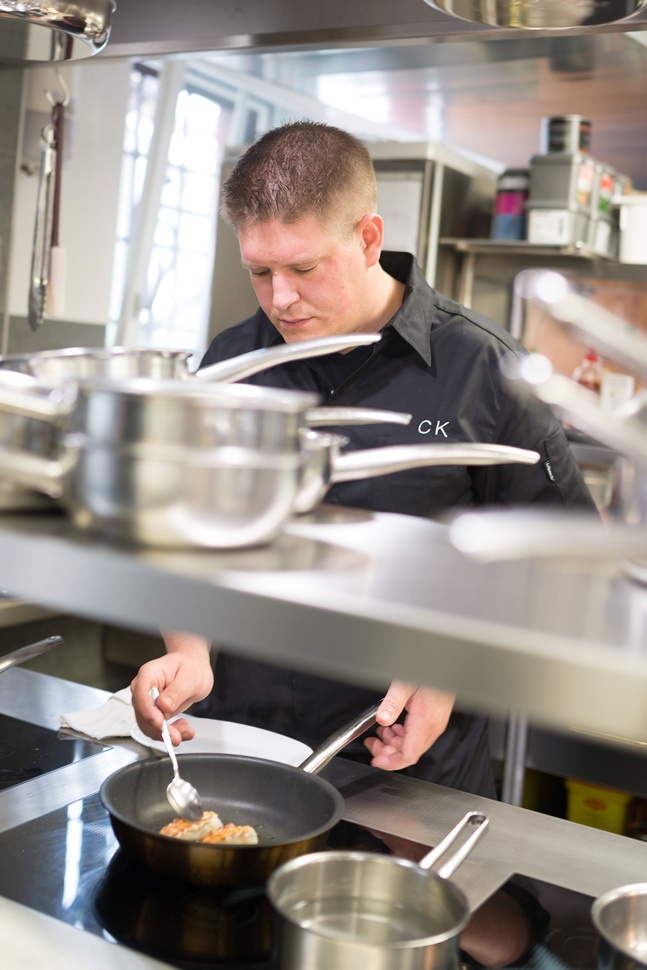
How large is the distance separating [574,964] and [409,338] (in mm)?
1054

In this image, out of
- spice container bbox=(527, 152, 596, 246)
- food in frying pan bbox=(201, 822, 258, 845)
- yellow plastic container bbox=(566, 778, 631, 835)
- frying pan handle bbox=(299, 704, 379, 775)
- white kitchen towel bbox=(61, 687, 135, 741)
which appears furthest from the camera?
spice container bbox=(527, 152, 596, 246)

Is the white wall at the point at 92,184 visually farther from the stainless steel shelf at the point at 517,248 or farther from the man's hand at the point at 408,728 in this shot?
the man's hand at the point at 408,728

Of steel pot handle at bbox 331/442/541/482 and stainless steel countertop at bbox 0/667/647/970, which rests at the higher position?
steel pot handle at bbox 331/442/541/482

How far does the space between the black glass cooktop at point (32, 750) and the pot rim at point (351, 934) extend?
487 mm

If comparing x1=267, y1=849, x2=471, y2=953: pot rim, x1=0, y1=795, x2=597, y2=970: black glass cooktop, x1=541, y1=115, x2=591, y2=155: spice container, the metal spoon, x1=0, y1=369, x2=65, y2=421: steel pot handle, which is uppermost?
x1=541, y1=115, x2=591, y2=155: spice container

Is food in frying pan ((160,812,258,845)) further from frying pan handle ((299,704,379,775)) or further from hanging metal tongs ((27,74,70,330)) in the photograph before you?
hanging metal tongs ((27,74,70,330))

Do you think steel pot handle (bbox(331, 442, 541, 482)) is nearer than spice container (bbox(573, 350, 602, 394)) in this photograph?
Yes

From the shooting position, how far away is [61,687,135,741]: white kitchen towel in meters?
1.37

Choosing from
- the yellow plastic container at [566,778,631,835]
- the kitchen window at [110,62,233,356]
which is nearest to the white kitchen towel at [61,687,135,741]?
the yellow plastic container at [566,778,631,835]

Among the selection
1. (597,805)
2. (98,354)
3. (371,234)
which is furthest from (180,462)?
(597,805)

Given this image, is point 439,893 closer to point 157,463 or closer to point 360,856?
point 360,856

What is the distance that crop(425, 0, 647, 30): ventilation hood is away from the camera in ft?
3.40

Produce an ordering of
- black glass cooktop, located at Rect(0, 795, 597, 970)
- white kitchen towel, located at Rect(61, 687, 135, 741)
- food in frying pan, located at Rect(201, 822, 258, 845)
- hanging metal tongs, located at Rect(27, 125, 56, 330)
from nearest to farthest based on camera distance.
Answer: black glass cooktop, located at Rect(0, 795, 597, 970)
food in frying pan, located at Rect(201, 822, 258, 845)
white kitchen towel, located at Rect(61, 687, 135, 741)
hanging metal tongs, located at Rect(27, 125, 56, 330)

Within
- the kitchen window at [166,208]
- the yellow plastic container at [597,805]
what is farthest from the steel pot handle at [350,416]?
the kitchen window at [166,208]
